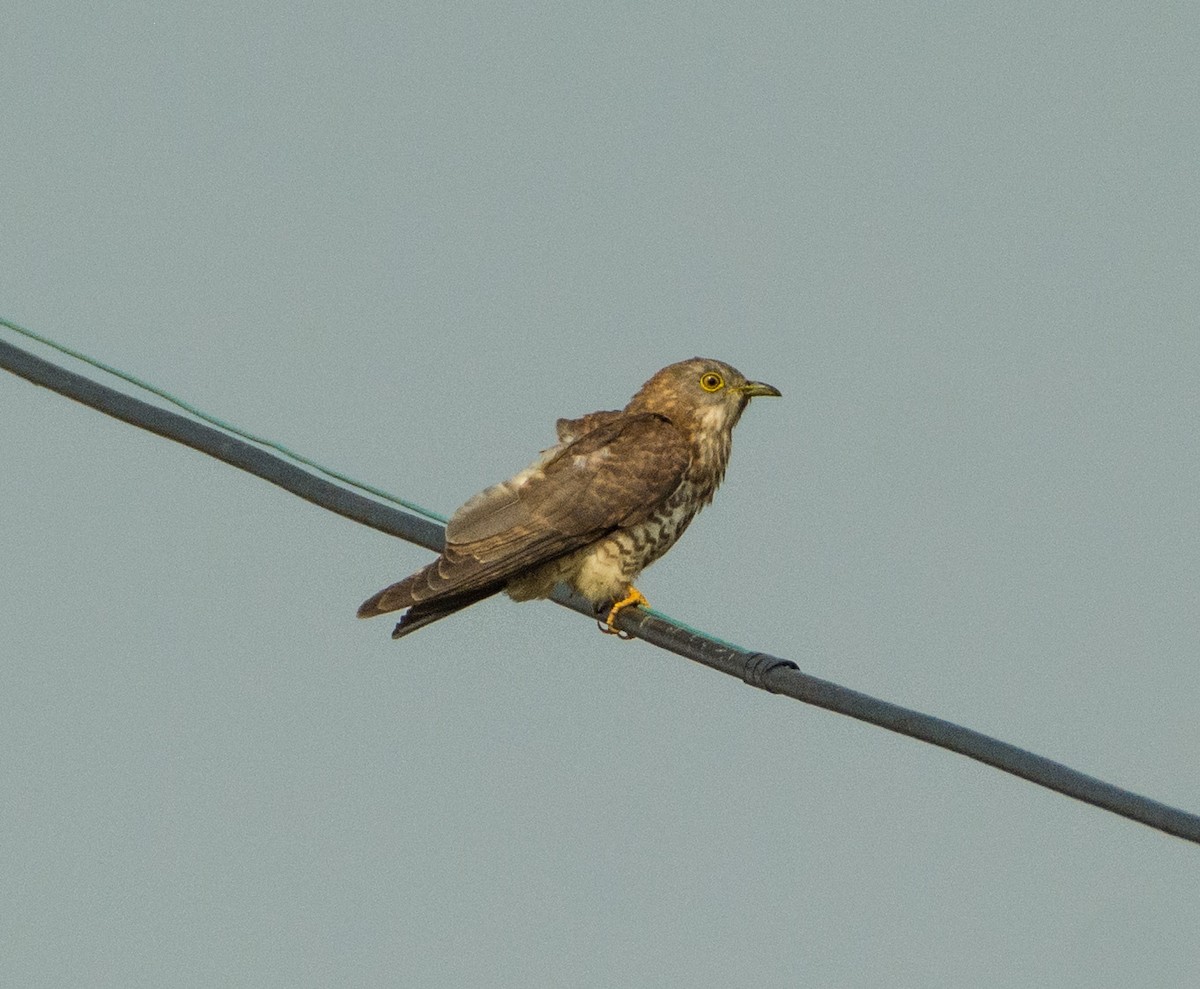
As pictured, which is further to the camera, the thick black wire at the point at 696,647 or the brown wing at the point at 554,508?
the brown wing at the point at 554,508

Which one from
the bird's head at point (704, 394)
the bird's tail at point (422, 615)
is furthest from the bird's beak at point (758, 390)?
the bird's tail at point (422, 615)

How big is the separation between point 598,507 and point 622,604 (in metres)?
0.45

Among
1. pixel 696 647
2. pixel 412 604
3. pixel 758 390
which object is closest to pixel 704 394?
pixel 758 390

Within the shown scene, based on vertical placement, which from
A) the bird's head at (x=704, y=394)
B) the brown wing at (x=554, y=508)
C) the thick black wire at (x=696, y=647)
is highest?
the bird's head at (x=704, y=394)

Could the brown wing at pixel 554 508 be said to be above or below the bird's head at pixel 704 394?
below

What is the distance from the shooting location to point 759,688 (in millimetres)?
6039

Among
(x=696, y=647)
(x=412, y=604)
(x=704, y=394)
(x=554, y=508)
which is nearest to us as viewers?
(x=696, y=647)

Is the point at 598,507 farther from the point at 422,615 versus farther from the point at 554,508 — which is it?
the point at 422,615

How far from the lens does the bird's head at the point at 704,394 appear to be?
9.15 meters

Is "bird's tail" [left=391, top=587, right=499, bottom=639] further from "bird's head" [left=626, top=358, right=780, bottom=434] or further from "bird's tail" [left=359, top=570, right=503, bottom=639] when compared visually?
"bird's head" [left=626, top=358, right=780, bottom=434]

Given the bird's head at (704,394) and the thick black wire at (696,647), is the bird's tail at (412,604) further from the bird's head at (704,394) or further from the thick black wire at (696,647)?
the bird's head at (704,394)

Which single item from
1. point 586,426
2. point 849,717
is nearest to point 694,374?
point 586,426

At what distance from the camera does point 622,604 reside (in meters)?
8.61

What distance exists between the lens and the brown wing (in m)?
7.89
